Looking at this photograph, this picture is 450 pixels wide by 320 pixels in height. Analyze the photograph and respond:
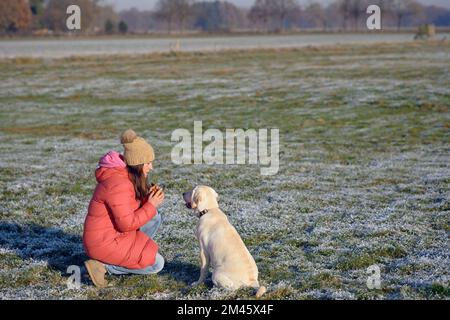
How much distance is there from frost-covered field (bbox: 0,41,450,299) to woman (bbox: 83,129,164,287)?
0.37 metres

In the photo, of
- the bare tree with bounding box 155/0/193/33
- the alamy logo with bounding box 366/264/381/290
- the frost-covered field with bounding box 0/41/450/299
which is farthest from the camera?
the bare tree with bounding box 155/0/193/33

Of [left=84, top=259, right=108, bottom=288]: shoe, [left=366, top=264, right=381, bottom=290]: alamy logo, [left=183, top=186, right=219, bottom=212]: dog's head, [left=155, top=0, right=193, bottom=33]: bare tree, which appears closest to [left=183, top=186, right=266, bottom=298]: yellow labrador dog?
[left=183, top=186, right=219, bottom=212]: dog's head

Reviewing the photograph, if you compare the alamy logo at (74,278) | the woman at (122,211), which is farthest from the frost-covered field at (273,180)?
the woman at (122,211)

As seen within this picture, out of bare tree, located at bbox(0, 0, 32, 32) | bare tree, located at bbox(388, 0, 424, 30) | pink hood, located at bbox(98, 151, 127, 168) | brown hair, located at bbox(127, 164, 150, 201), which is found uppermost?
bare tree, located at bbox(388, 0, 424, 30)

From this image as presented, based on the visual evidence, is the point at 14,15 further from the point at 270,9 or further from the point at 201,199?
the point at 201,199

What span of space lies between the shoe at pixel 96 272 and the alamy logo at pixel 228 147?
853cm

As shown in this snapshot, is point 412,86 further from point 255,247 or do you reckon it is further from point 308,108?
point 255,247

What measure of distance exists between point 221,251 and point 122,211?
1365 millimetres

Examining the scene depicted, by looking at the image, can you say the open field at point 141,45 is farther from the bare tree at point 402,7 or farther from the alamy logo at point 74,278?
the alamy logo at point 74,278

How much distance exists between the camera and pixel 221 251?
23.2 feet

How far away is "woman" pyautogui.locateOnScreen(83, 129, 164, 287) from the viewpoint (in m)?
7.19

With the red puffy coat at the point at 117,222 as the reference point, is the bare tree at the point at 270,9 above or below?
above

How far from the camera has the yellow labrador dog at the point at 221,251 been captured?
7.05 metres

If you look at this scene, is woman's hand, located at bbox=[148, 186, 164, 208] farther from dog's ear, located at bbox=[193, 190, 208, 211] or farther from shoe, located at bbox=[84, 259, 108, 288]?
shoe, located at bbox=[84, 259, 108, 288]
